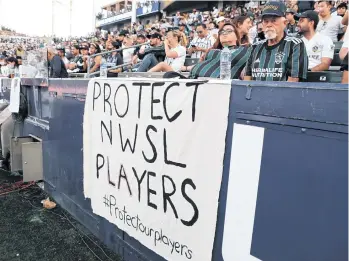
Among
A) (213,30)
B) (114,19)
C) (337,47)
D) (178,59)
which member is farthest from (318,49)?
(114,19)

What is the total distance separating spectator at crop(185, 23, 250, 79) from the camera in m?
2.89

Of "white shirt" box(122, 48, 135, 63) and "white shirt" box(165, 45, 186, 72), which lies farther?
"white shirt" box(122, 48, 135, 63)

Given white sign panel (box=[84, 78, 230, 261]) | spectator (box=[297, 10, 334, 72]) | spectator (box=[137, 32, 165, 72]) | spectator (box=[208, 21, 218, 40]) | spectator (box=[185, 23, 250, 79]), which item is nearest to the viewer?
white sign panel (box=[84, 78, 230, 261])

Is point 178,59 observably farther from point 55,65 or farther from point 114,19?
point 114,19

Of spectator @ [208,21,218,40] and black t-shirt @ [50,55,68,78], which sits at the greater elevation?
spectator @ [208,21,218,40]

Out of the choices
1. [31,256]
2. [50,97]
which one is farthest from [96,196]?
[50,97]

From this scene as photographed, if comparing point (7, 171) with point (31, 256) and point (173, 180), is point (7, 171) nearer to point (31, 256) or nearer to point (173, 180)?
point (31, 256)

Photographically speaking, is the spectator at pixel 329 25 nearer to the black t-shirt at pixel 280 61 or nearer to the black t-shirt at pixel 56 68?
the black t-shirt at pixel 280 61

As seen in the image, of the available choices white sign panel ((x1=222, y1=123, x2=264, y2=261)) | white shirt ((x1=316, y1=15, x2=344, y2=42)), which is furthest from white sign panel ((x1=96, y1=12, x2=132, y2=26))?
white sign panel ((x1=222, y1=123, x2=264, y2=261))

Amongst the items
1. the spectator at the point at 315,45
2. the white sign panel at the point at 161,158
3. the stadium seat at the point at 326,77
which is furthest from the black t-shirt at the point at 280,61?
the spectator at the point at 315,45

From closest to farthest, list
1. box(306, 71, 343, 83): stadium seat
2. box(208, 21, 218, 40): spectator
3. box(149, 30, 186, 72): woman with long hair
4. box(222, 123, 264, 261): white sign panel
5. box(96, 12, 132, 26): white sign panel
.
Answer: box(222, 123, 264, 261): white sign panel
box(306, 71, 343, 83): stadium seat
box(149, 30, 186, 72): woman with long hair
box(208, 21, 218, 40): spectator
box(96, 12, 132, 26): white sign panel

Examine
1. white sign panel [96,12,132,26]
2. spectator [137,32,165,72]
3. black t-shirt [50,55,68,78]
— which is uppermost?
white sign panel [96,12,132,26]

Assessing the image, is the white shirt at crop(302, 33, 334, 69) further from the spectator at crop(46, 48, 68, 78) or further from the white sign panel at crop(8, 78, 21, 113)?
the white sign panel at crop(8, 78, 21, 113)

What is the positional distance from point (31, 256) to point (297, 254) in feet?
8.90
